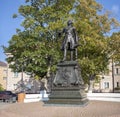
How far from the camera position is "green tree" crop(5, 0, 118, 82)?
1192 inches

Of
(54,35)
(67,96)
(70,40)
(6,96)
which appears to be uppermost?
(54,35)

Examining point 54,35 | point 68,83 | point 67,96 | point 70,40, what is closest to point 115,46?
point 54,35

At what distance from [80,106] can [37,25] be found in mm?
18415

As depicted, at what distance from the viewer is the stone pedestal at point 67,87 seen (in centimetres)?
1544

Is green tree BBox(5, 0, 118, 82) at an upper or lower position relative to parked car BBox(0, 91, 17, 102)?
upper

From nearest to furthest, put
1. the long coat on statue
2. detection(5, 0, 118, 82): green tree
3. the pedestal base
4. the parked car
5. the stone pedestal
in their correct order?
the pedestal base, the stone pedestal, the long coat on statue, detection(5, 0, 118, 82): green tree, the parked car

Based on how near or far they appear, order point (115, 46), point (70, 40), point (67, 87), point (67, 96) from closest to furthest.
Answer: point (67, 96), point (67, 87), point (70, 40), point (115, 46)

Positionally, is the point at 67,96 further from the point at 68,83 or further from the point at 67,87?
the point at 68,83

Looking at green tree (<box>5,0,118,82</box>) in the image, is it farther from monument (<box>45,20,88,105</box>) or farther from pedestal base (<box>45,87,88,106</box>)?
pedestal base (<box>45,87,88,106</box>)

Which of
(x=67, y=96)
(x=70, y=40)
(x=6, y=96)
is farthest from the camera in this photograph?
(x=6, y=96)

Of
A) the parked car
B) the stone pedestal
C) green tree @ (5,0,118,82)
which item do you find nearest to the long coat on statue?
the stone pedestal

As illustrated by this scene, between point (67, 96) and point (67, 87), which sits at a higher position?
point (67, 87)

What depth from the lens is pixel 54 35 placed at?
104ft

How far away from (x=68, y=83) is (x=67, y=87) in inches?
10.8
